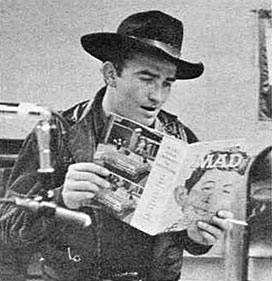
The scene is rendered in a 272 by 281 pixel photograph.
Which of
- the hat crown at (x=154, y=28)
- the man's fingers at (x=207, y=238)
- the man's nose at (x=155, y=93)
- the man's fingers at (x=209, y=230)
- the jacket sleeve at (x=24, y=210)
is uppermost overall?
the hat crown at (x=154, y=28)

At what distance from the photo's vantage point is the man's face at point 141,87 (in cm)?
135

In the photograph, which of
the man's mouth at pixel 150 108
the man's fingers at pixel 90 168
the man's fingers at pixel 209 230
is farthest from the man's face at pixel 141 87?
the man's fingers at pixel 209 230

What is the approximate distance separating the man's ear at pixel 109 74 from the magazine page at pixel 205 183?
0.75ft

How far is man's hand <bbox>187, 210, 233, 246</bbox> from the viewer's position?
1369mm

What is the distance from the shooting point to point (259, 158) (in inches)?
54.9

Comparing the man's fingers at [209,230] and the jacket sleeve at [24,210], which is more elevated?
the jacket sleeve at [24,210]

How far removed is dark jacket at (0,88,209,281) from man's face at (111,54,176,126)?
0.12ft

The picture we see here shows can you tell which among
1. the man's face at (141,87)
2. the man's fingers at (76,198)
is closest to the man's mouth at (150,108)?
the man's face at (141,87)

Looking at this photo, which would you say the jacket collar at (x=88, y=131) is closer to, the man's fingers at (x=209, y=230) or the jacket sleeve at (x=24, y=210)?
the jacket sleeve at (x=24, y=210)

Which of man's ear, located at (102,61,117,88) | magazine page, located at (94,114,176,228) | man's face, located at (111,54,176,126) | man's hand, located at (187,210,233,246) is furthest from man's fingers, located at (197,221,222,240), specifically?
man's ear, located at (102,61,117,88)

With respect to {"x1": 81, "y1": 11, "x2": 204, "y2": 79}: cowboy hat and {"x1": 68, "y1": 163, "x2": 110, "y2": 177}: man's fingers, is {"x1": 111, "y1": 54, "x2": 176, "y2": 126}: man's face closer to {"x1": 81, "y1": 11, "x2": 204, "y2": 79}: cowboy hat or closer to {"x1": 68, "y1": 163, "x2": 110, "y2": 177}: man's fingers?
{"x1": 81, "y1": 11, "x2": 204, "y2": 79}: cowboy hat

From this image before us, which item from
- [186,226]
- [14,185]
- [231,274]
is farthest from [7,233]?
[231,274]

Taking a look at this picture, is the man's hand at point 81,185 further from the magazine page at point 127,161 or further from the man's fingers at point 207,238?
the man's fingers at point 207,238

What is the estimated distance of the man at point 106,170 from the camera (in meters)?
1.31
